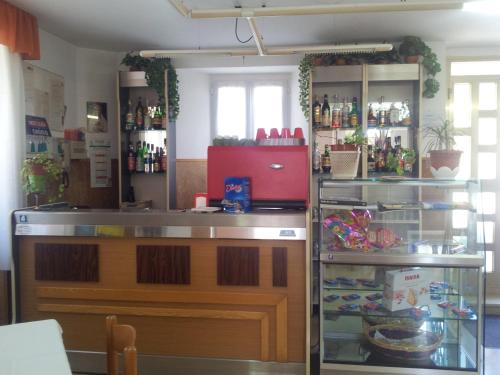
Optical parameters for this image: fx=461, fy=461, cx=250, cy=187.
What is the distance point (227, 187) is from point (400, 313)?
135cm

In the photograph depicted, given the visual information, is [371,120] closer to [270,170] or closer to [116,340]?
[270,170]

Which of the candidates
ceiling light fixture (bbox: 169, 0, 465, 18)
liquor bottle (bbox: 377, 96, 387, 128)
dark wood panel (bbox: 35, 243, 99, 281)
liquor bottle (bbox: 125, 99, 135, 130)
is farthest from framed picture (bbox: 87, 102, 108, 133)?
liquor bottle (bbox: 377, 96, 387, 128)

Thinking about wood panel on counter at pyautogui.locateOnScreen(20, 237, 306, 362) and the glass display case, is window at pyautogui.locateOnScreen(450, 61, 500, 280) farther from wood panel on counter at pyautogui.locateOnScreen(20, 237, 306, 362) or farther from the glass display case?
wood panel on counter at pyautogui.locateOnScreen(20, 237, 306, 362)

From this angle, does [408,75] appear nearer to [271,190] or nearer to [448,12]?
[448,12]

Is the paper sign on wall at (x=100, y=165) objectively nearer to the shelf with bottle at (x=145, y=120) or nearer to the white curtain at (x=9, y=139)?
the shelf with bottle at (x=145, y=120)

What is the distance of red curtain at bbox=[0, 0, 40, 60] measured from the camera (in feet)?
11.9

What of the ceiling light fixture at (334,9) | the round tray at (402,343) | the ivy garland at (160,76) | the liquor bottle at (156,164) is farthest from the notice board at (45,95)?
the round tray at (402,343)

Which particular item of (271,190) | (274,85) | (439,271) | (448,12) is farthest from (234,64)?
(439,271)

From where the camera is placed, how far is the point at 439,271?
287 cm

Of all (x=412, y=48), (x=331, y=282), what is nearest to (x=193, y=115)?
(x=412, y=48)

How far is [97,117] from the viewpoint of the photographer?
5.35 metres

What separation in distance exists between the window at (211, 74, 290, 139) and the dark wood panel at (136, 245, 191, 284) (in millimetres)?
3008

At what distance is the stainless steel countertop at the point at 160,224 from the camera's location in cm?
278

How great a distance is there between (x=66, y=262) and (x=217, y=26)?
2675 millimetres
